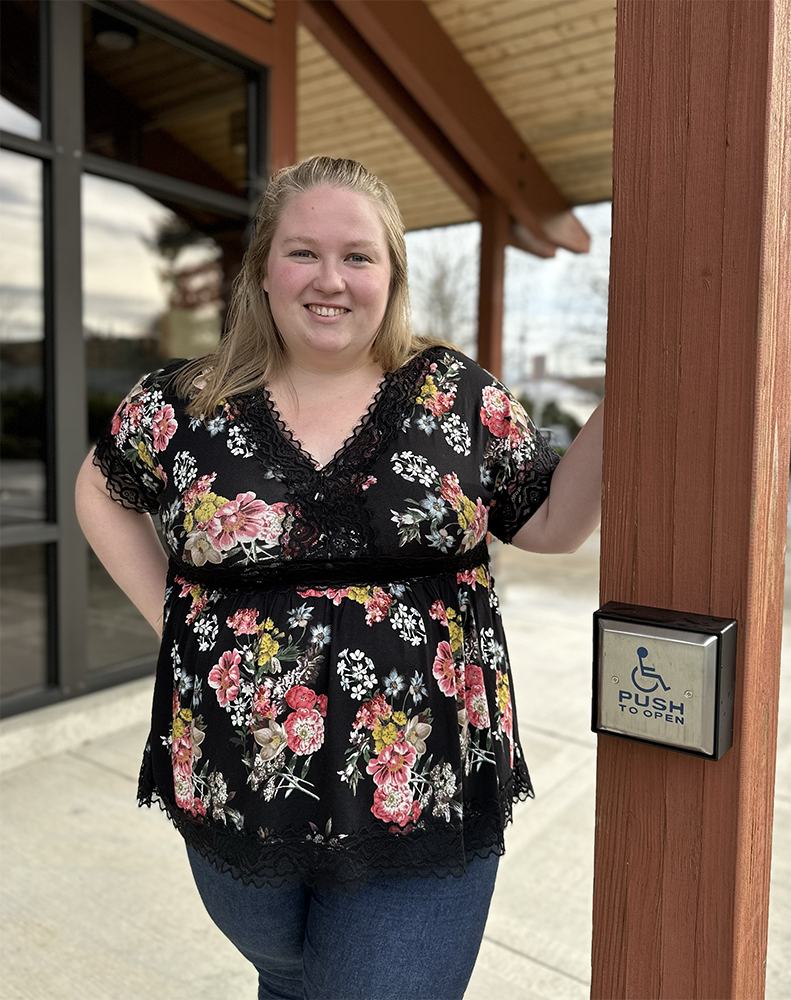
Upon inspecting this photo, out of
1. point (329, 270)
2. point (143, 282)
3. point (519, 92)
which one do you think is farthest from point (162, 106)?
point (329, 270)

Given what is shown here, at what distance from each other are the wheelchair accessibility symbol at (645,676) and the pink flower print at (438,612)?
0.34 meters

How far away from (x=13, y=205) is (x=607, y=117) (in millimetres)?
3332

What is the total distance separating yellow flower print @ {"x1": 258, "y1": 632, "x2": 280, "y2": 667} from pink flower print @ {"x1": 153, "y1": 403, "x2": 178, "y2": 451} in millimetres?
348

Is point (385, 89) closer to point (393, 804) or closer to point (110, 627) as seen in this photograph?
point (110, 627)

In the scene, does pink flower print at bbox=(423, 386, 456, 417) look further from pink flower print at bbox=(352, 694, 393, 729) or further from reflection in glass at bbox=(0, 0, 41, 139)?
reflection in glass at bbox=(0, 0, 41, 139)

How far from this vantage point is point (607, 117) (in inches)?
195

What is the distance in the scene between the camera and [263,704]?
45.2 inches

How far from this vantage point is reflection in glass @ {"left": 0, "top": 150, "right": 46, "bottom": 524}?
343 centimetres

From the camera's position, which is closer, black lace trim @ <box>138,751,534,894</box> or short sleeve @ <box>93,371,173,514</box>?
black lace trim @ <box>138,751,534,894</box>

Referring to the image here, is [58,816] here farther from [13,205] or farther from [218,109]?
[218,109]

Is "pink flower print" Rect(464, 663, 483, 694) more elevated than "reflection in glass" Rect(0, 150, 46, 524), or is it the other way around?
"reflection in glass" Rect(0, 150, 46, 524)

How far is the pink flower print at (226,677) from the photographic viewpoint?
1.17 metres

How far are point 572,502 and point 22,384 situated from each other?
291 cm

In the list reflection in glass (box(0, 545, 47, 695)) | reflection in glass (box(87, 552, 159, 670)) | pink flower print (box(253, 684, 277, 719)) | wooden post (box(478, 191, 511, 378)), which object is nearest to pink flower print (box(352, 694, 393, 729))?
pink flower print (box(253, 684, 277, 719))
